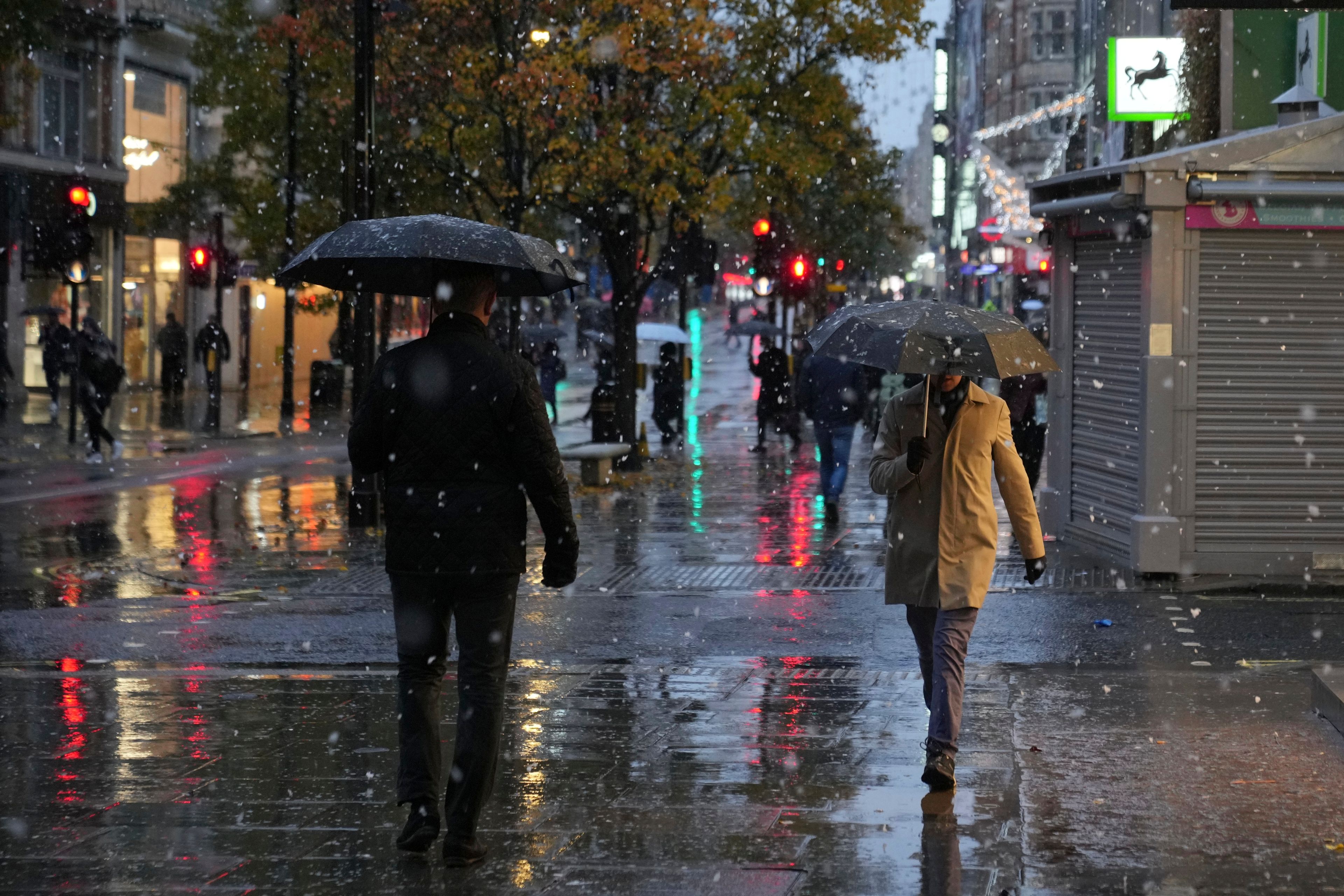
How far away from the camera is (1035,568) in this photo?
6.61 m

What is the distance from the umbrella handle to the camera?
645cm

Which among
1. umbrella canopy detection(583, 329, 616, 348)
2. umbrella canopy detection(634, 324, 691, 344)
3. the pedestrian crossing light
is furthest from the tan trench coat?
the pedestrian crossing light

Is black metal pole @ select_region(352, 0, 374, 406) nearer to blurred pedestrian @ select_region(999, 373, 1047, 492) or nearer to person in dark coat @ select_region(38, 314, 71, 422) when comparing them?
blurred pedestrian @ select_region(999, 373, 1047, 492)

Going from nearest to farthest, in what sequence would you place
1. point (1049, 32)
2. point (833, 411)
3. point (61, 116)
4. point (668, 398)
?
point (833, 411) < point (668, 398) < point (61, 116) < point (1049, 32)

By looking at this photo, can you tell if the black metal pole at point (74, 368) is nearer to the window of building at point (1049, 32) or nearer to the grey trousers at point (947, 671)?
the grey trousers at point (947, 671)

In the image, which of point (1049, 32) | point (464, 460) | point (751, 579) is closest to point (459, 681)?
point (464, 460)

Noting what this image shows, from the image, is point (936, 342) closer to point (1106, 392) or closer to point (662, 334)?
point (1106, 392)

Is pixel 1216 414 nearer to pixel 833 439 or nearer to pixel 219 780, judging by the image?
pixel 833 439

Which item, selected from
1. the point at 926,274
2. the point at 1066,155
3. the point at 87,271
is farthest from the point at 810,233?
the point at 926,274

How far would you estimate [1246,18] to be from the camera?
1784 cm

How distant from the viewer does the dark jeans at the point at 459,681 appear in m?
5.42

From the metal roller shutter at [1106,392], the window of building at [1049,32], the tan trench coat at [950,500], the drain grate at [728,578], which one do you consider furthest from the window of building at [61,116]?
the window of building at [1049,32]

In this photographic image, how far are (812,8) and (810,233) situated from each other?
107ft

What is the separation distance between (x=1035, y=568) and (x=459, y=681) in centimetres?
233
